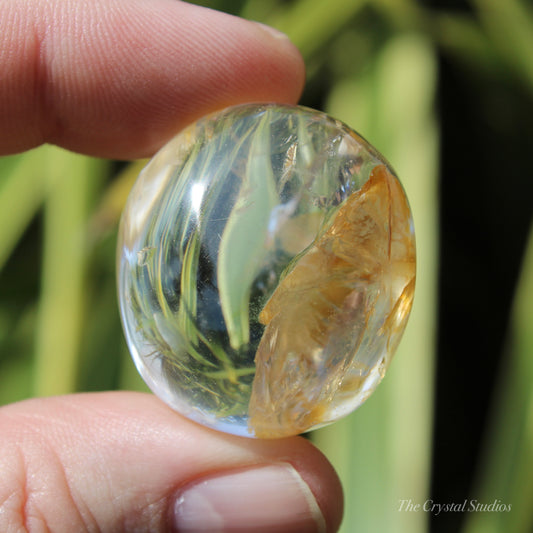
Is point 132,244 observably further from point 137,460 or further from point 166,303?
point 137,460

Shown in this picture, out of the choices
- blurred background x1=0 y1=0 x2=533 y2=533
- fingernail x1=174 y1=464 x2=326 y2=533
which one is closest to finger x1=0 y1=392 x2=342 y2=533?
fingernail x1=174 y1=464 x2=326 y2=533

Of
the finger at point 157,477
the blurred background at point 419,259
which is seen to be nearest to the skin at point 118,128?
the finger at point 157,477

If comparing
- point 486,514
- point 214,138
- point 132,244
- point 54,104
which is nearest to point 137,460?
point 132,244

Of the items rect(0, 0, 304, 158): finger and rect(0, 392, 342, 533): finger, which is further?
rect(0, 0, 304, 158): finger

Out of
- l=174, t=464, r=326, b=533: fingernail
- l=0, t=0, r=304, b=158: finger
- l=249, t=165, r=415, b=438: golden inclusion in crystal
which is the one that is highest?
l=0, t=0, r=304, b=158: finger

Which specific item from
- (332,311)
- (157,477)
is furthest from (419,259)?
(157,477)

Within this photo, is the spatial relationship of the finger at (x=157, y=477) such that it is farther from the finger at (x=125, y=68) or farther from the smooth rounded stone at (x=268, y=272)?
the finger at (x=125, y=68)

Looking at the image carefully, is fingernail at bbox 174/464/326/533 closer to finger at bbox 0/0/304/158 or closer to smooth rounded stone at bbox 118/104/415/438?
smooth rounded stone at bbox 118/104/415/438

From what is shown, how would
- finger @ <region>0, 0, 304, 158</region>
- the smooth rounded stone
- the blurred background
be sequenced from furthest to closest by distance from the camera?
the blurred background
finger @ <region>0, 0, 304, 158</region>
the smooth rounded stone
